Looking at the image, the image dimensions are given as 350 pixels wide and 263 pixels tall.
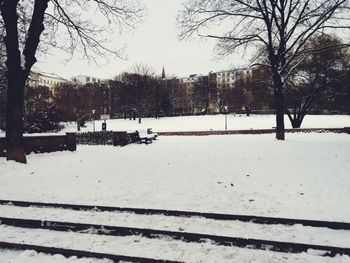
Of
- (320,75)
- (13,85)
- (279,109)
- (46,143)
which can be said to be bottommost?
(46,143)

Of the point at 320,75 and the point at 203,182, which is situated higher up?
the point at 320,75

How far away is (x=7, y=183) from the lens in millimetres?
10281

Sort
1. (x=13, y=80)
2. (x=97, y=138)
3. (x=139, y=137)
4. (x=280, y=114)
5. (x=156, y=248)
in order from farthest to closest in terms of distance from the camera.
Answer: (x=97, y=138) → (x=139, y=137) → (x=280, y=114) → (x=13, y=80) → (x=156, y=248)

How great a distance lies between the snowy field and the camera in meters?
5.73

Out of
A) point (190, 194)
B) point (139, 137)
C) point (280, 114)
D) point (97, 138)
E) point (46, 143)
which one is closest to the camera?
point (190, 194)

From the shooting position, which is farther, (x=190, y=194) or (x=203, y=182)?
(x=203, y=182)

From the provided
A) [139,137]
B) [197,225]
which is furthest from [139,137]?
[197,225]

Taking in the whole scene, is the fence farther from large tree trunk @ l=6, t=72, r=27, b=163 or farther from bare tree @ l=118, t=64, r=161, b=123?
bare tree @ l=118, t=64, r=161, b=123

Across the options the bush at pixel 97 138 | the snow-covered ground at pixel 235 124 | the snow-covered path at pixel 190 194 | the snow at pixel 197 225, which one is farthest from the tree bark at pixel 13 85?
the snow-covered ground at pixel 235 124

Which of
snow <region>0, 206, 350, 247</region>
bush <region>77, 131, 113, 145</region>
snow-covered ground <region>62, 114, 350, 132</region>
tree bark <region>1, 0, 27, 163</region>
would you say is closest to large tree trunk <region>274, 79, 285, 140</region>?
bush <region>77, 131, 113, 145</region>

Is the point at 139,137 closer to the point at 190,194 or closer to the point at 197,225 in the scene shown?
the point at 190,194

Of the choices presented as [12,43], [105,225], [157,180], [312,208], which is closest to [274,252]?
[312,208]

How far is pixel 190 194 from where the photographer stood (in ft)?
27.8

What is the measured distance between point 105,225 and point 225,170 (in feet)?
18.7
